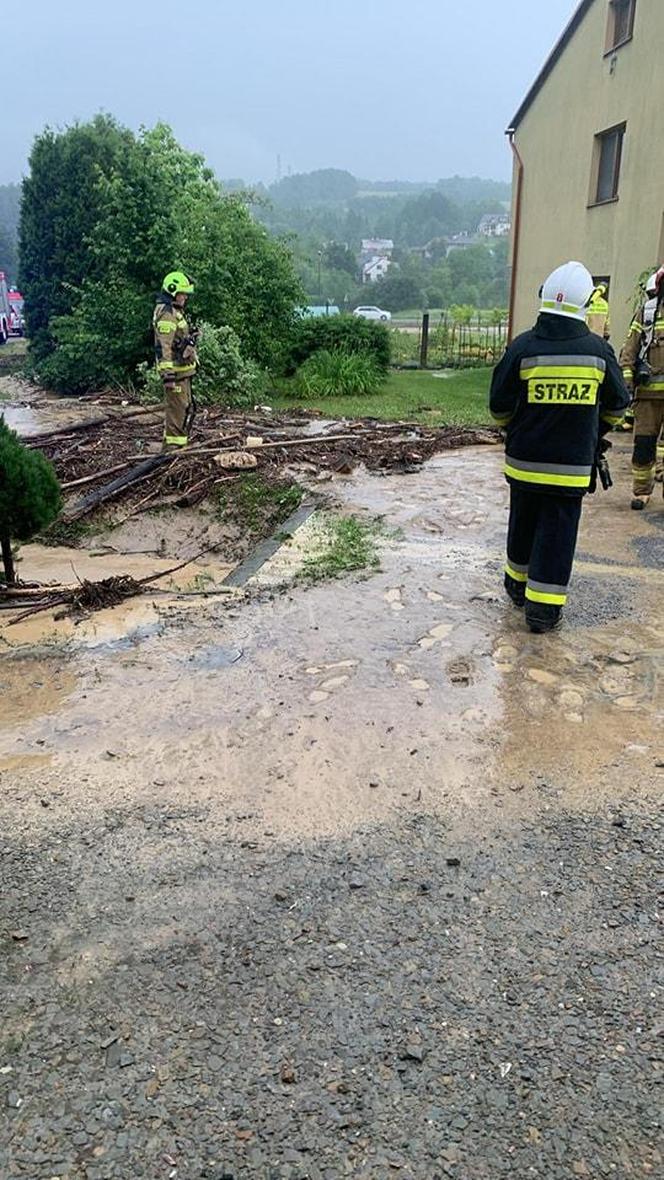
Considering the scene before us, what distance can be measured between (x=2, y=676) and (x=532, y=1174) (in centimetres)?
338

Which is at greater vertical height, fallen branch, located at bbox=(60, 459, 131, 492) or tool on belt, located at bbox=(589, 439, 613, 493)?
tool on belt, located at bbox=(589, 439, 613, 493)

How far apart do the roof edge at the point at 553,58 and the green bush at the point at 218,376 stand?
912cm

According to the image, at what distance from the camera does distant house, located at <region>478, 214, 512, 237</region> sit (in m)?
133

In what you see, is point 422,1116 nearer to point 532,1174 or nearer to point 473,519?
point 532,1174

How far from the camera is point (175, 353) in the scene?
9961 millimetres

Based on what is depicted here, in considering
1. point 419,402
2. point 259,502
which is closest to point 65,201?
point 419,402

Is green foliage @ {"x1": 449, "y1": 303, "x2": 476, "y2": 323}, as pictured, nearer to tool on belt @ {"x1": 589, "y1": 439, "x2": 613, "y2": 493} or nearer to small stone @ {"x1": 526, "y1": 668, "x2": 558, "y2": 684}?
tool on belt @ {"x1": 589, "y1": 439, "x2": 613, "y2": 493}

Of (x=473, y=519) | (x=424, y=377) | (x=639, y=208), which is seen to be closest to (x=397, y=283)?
(x=424, y=377)

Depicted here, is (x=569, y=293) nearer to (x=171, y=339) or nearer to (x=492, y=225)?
(x=171, y=339)

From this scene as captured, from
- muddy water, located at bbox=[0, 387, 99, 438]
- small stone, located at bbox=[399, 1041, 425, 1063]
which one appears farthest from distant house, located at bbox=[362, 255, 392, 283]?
small stone, located at bbox=[399, 1041, 425, 1063]

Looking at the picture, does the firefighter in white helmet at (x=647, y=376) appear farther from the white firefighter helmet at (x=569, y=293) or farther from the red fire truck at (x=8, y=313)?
the red fire truck at (x=8, y=313)

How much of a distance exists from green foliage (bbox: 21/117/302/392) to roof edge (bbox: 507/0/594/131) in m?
6.45

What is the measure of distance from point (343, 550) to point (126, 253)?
1123 cm

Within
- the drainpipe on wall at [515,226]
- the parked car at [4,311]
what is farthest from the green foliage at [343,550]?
the parked car at [4,311]
